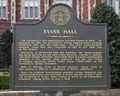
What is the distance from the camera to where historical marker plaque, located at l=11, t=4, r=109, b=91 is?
31.5 feet

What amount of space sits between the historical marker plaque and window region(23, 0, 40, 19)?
1322 inches

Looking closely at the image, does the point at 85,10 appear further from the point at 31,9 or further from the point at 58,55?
the point at 58,55

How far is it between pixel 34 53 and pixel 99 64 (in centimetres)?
138

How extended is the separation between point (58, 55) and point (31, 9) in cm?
3420

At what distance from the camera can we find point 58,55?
9680mm

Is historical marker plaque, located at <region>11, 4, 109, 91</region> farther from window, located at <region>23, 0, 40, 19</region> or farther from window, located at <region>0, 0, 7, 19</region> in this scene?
window, located at <region>23, 0, 40, 19</region>

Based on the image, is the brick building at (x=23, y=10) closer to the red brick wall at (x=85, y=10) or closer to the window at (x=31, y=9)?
the window at (x=31, y=9)

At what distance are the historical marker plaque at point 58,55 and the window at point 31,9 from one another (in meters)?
33.6

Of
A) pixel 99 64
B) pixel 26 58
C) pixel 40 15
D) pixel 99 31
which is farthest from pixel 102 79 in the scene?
pixel 40 15

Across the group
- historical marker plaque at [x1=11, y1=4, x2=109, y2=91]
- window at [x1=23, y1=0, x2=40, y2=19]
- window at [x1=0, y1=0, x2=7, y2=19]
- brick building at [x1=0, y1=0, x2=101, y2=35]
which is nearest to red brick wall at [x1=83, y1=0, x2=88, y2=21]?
brick building at [x1=0, y1=0, x2=101, y2=35]

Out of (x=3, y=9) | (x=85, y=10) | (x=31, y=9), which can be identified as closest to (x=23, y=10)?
(x=31, y=9)

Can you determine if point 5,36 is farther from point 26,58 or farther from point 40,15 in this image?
point 26,58

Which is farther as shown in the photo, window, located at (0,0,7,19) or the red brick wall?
window, located at (0,0,7,19)

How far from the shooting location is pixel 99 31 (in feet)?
32.3
